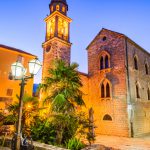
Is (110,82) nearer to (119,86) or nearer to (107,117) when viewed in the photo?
(119,86)

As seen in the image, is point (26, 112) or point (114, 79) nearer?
point (26, 112)

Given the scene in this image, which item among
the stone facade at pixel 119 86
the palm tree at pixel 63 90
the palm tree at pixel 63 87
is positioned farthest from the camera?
the stone facade at pixel 119 86

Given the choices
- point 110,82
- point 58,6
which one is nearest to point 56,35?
point 58,6

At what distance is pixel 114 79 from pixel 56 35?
30.1 ft

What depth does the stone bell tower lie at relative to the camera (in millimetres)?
20344

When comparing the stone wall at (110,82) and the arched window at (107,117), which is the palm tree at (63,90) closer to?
the stone wall at (110,82)

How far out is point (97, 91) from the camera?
18.8m

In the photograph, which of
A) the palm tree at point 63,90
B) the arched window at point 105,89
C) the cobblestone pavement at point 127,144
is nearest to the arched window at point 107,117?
the arched window at point 105,89

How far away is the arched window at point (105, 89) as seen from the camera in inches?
699

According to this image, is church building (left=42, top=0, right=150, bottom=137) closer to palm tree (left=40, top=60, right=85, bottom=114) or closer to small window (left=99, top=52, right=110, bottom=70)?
small window (left=99, top=52, right=110, bottom=70)

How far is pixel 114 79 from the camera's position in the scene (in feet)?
57.1

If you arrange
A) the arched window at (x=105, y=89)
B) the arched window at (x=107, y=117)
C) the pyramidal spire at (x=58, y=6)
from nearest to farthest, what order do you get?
the arched window at (x=107, y=117) < the arched window at (x=105, y=89) < the pyramidal spire at (x=58, y=6)

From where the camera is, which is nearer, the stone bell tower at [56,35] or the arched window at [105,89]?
the arched window at [105,89]

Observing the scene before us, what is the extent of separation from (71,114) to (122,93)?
829 cm
